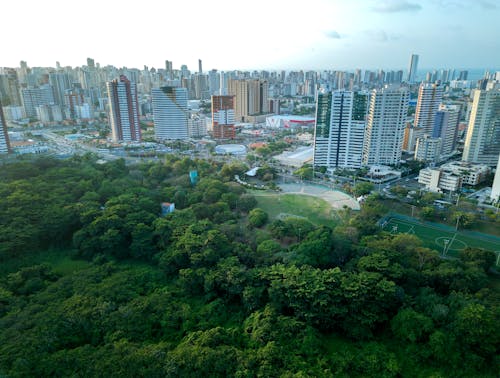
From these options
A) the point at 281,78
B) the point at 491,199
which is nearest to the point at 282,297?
the point at 491,199

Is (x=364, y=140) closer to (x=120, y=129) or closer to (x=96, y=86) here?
(x=120, y=129)

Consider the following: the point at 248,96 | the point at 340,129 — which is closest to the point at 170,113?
the point at 248,96

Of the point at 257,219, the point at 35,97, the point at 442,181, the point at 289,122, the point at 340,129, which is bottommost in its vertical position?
the point at 257,219

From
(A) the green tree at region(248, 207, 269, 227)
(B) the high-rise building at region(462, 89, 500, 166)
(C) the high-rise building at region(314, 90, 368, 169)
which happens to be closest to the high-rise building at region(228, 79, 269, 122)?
(C) the high-rise building at region(314, 90, 368, 169)

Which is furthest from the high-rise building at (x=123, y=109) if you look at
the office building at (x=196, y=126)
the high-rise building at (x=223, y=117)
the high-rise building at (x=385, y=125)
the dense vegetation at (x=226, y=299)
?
the high-rise building at (x=385, y=125)

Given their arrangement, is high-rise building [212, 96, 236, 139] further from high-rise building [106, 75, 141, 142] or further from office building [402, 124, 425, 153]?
office building [402, 124, 425, 153]

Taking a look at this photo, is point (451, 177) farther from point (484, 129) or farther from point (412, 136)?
point (412, 136)

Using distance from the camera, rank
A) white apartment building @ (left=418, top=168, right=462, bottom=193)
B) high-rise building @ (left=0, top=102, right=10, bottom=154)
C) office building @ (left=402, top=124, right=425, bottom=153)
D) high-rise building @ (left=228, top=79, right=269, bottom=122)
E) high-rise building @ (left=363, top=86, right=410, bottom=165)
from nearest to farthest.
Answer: white apartment building @ (left=418, top=168, right=462, bottom=193), high-rise building @ (left=363, top=86, right=410, bottom=165), high-rise building @ (left=0, top=102, right=10, bottom=154), office building @ (left=402, top=124, right=425, bottom=153), high-rise building @ (left=228, top=79, right=269, bottom=122)
